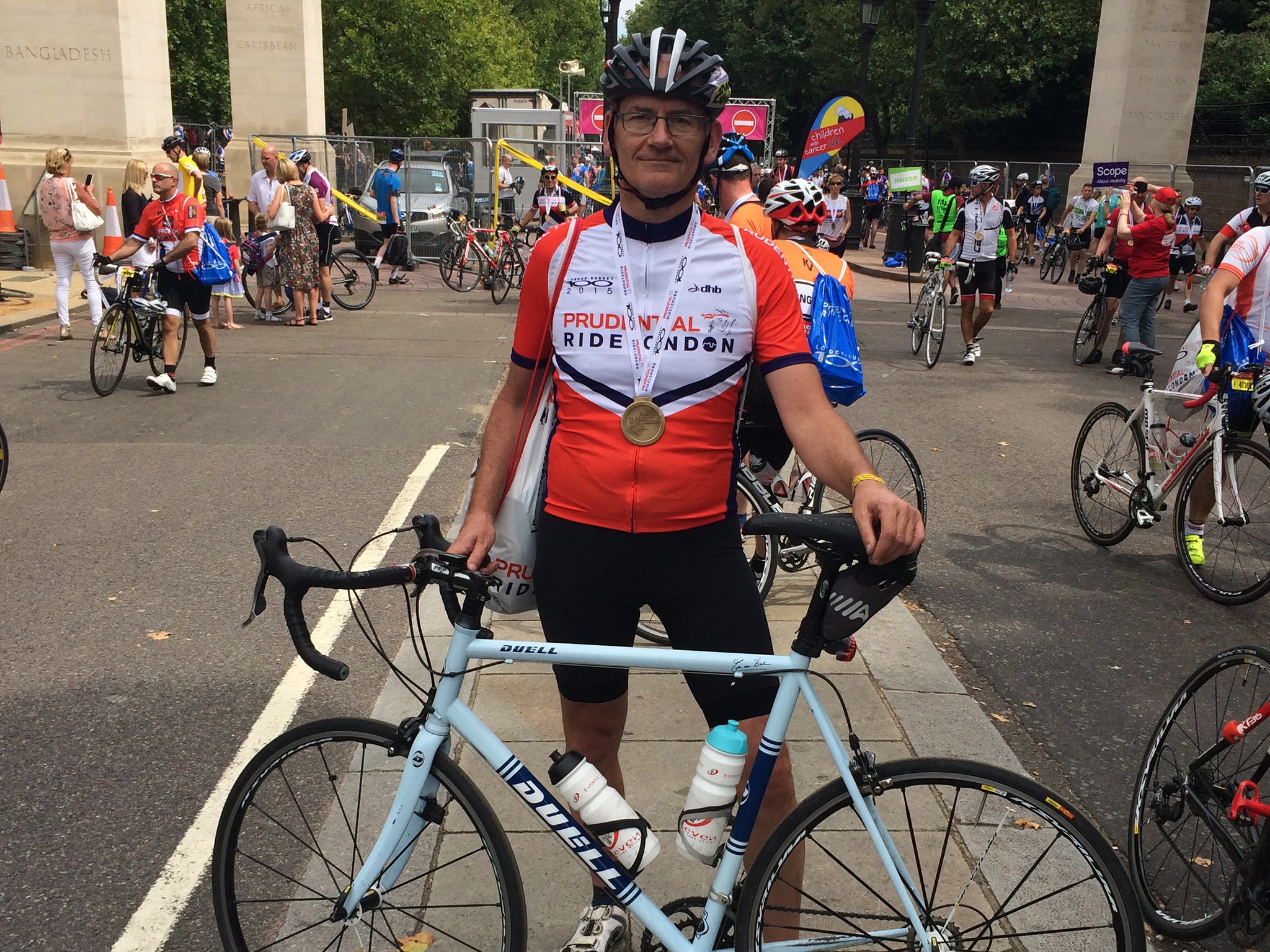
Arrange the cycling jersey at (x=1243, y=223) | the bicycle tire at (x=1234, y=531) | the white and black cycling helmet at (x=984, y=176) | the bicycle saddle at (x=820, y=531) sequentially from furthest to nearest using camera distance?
the white and black cycling helmet at (x=984, y=176)
the cycling jersey at (x=1243, y=223)
the bicycle tire at (x=1234, y=531)
the bicycle saddle at (x=820, y=531)

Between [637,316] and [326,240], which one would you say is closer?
[637,316]

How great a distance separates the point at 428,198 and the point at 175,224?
43.6 ft

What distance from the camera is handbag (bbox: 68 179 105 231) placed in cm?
1272

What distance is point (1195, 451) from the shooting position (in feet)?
20.0

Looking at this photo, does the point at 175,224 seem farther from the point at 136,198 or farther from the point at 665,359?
the point at 665,359

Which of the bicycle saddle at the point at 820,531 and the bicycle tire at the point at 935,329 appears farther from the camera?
the bicycle tire at the point at 935,329

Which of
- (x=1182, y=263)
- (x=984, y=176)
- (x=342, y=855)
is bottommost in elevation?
(x=342, y=855)

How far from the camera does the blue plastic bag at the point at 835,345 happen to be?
15.3 feet

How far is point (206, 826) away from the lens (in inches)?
139

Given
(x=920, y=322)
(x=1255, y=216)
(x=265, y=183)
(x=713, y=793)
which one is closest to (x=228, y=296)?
(x=265, y=183)

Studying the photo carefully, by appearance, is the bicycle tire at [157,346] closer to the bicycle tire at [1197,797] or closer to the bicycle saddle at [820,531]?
the bicycle tire at [1197,797]

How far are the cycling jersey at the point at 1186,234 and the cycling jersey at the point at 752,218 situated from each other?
16.3 m

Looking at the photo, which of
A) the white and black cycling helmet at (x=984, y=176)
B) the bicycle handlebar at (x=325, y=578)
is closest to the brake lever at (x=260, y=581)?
the bicycle handlebar at (x=325, y=578)

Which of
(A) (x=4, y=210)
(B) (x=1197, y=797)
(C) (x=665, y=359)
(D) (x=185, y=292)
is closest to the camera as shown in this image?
(C) (x=665, y=359)
